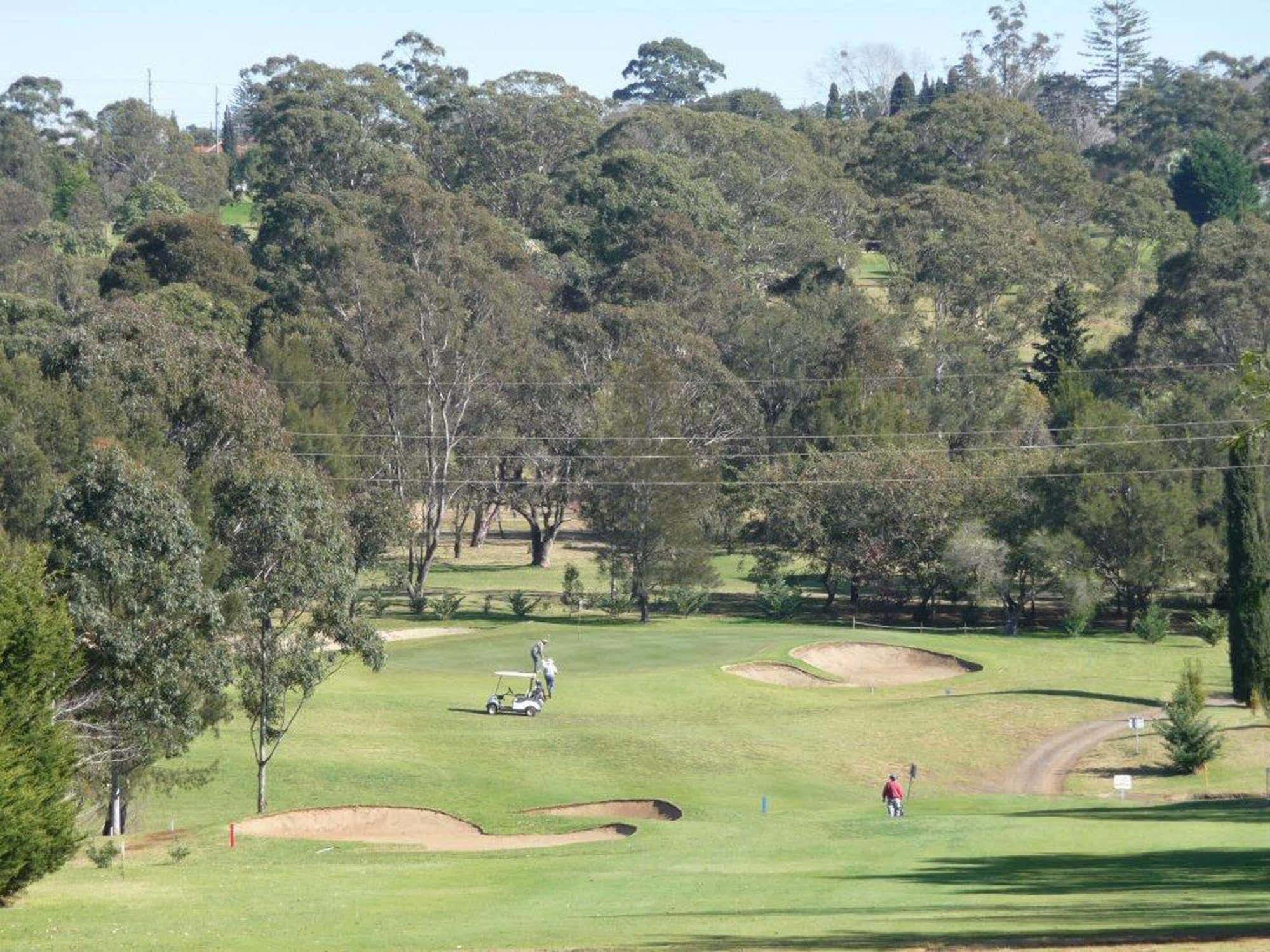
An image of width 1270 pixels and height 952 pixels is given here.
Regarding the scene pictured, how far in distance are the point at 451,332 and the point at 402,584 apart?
1380 centimetres

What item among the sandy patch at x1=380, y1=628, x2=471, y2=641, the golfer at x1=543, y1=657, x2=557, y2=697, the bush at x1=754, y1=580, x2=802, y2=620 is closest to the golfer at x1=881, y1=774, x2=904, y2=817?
the golfer at x1=543, y1=657, x2=557, y2=697

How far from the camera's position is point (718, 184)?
136125 mm

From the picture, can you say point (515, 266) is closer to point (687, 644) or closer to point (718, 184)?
point (718, 184)

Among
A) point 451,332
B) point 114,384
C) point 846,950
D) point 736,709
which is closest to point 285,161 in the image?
point 451,332

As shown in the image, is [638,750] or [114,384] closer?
[638,750]

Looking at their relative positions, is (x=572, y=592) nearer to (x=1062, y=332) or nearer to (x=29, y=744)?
(x=1062, y=332)

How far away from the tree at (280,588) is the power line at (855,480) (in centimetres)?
3356

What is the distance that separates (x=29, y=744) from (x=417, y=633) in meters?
43.7

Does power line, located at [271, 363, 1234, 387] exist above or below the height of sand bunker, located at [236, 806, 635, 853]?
above

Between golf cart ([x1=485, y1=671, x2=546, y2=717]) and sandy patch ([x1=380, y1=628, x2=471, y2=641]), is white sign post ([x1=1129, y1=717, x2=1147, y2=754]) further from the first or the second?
sandy patch ([x1=380, y1=628, x2=471, y2=641])

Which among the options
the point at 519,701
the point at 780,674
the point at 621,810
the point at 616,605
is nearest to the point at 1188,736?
the point at 621,810

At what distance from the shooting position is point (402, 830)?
3806cm

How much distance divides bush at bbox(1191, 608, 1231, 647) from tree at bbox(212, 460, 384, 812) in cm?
3784

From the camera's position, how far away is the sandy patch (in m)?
68.2
